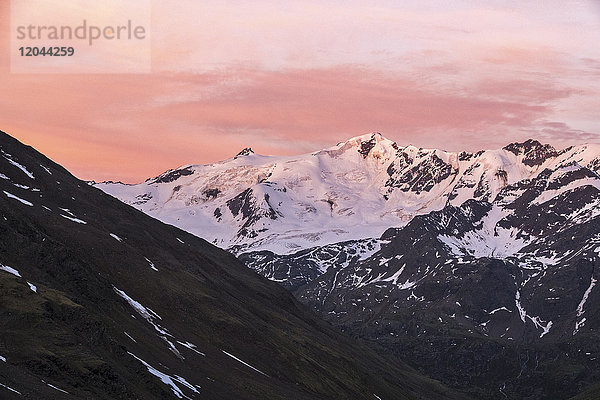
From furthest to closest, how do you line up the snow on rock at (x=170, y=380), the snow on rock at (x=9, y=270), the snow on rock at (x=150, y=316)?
the snow on rock at (x=150, y=316), the snow on rock at (x=9, y=270), the snow on rock at (x=170, y=380)

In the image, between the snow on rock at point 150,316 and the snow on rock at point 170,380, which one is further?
the snow on rock at point 150,316

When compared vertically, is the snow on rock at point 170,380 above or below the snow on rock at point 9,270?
below

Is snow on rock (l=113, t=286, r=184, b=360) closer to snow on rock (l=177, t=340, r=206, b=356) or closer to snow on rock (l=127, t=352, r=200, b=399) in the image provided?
snow on rock (l=177, t=340, r=206, b=356)

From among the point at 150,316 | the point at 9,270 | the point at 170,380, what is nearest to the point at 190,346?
the point at 150,316

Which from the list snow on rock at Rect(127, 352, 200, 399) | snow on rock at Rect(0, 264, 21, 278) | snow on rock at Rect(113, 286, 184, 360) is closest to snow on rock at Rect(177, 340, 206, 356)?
snow on rock at Rect(113, 286, 184, 360)

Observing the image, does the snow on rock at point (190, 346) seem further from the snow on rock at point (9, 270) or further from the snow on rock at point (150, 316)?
the snow on rock at point (9, 270)

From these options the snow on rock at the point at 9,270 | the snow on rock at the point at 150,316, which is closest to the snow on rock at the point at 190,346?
the snow on rock at the point at 150,316

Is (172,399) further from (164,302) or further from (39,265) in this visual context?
(164,302)

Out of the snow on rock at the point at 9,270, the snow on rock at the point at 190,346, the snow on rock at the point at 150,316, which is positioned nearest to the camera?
the snow on rock at the point at 9,270

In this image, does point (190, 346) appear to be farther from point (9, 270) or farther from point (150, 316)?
point (9, 270)

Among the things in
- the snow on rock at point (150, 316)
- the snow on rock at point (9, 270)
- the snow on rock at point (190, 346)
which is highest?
the snow on rock at point (9, 270)

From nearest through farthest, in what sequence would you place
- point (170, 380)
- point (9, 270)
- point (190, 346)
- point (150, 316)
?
point (9, 270) < point (170, 380) < point (190, 346) < point (150, 316)

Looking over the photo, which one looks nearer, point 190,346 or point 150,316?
point 190,346

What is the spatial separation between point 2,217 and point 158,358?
40.4 meters
